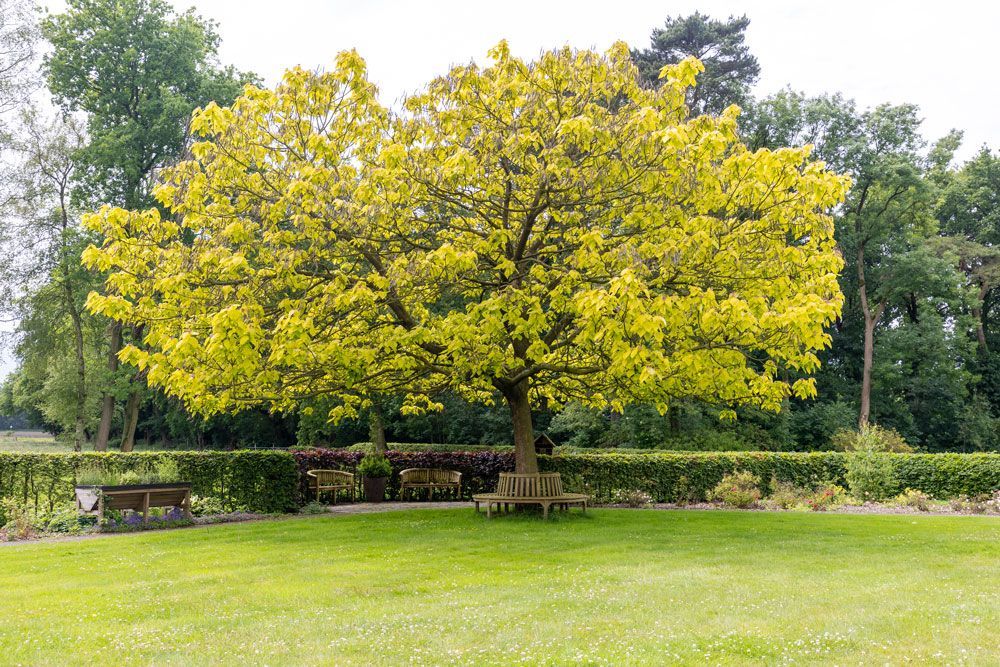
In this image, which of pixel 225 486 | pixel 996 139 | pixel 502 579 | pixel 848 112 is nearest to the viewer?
pixel 502 579

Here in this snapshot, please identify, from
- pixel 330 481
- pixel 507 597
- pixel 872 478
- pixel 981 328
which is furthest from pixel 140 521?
pixel 981 328

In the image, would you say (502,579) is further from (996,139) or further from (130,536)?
(996,139)

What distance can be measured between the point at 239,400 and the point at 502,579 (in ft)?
22.7

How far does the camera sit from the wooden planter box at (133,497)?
13453 millimetres

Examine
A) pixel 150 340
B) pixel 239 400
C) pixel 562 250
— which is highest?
pixel 562 250

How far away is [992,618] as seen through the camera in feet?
20.6

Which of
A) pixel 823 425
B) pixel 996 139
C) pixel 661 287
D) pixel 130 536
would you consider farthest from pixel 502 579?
pixel 996 139

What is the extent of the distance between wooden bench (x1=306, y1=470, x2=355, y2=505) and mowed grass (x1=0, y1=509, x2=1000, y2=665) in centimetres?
524

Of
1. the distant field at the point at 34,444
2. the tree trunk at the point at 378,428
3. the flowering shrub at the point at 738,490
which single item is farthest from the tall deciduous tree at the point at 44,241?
the flowering shrub at the point at 738,490

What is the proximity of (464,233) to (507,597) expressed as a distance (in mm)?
7945

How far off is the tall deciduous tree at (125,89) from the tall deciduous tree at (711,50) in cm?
1980

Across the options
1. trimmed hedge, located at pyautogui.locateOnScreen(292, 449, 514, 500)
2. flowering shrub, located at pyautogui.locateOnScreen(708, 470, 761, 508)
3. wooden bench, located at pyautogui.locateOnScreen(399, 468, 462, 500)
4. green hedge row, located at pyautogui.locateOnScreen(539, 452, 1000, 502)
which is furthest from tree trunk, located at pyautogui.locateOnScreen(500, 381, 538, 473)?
flowering shrub, located at pyautogui.locateOnScreen(708, 470, 761, 508)

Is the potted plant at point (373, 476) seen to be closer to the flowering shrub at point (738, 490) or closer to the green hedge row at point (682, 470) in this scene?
the green hedge row at point (682, 470)

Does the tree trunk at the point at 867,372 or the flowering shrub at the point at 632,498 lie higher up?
the tree trunk at the point at 867,372
